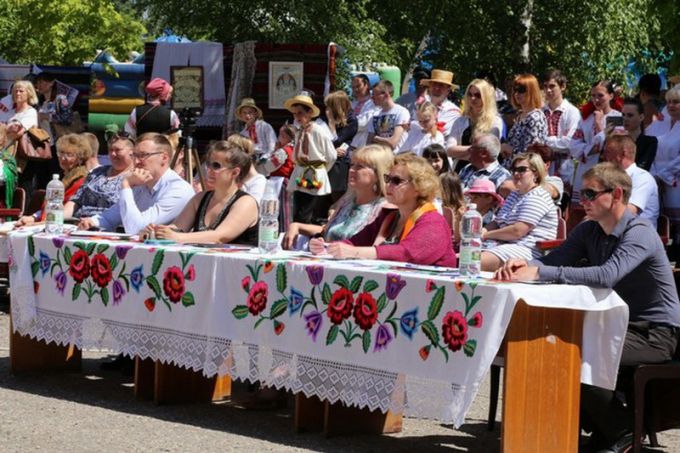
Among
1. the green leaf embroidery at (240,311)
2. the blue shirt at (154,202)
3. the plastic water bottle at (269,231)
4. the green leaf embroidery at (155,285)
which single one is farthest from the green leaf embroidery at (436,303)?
the blue shirt at (154,202)

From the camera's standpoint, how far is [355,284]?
670 cm

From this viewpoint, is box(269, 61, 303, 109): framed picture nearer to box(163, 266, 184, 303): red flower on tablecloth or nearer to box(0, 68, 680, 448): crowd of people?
box(0, 68, 680, 448): crowd of people

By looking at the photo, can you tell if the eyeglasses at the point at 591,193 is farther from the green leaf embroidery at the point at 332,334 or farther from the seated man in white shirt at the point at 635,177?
the seated man in white shirt at the point at 635,177

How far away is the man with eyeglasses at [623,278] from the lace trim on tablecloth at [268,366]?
656 millimetres

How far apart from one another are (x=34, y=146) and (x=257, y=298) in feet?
26.8

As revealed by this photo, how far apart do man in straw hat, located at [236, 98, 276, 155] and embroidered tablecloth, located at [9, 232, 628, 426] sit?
265 inches

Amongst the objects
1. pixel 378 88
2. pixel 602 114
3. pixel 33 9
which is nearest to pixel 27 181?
pixel 378 88

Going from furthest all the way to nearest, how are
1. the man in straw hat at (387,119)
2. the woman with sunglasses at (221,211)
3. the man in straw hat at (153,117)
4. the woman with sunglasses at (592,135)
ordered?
the man in straw hat at (153,117) → the man in straw hat at (387,119) → the woman with sunglasses at (592,135) → the woman with sunglasses at (221,211)

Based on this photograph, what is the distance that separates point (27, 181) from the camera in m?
14.8

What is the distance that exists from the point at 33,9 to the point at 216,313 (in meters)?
17.3

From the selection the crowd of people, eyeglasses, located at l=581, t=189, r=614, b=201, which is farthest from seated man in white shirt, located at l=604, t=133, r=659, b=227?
eyeglasses, located at l=581, t=189, r=614, b=201

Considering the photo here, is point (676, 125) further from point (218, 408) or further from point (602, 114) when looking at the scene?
point (218, 408)

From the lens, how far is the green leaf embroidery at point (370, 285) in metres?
6.61

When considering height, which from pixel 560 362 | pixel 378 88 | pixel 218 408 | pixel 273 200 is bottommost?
pixel 218 408
